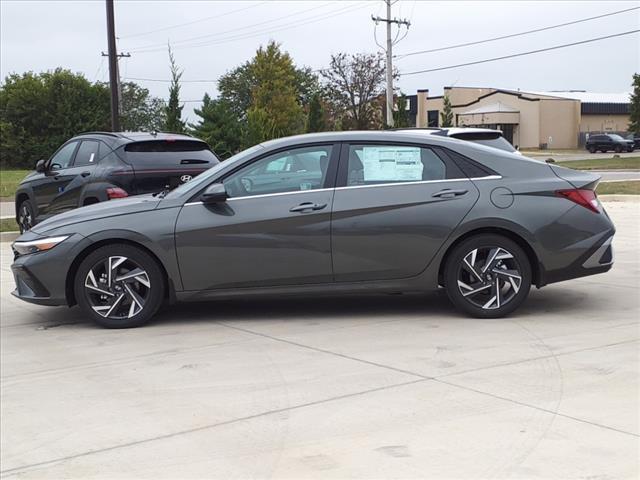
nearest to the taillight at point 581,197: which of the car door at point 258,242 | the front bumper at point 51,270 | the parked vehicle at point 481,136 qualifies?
the car door at point 258,242

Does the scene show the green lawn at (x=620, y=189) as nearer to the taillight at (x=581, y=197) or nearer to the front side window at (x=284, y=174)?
the taillight at (x=581, y=197)

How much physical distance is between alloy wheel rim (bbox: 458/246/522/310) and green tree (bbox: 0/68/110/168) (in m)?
50.4

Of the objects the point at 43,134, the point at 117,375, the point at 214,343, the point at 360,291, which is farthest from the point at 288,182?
the point at 43,134

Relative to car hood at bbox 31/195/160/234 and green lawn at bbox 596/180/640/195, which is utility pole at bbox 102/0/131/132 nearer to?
green lawn at bbox 596/180/640/195

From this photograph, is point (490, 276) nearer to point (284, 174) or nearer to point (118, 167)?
point (284, 174)

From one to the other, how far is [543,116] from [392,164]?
240 feet

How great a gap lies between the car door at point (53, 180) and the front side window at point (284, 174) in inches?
213

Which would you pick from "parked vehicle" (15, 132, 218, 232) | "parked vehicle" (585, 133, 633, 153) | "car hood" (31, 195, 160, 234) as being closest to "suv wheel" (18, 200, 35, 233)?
"parked vehicle" (15, 132, 218, 232)

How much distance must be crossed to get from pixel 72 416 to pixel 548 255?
159 inches

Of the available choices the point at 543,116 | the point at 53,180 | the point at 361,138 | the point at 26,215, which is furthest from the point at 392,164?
the point at 543,116

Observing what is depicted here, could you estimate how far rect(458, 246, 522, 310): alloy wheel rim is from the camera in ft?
21.3

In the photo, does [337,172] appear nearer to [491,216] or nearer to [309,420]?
[491,216]

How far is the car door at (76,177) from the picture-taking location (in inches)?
423

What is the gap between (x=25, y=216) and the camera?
511 inches
